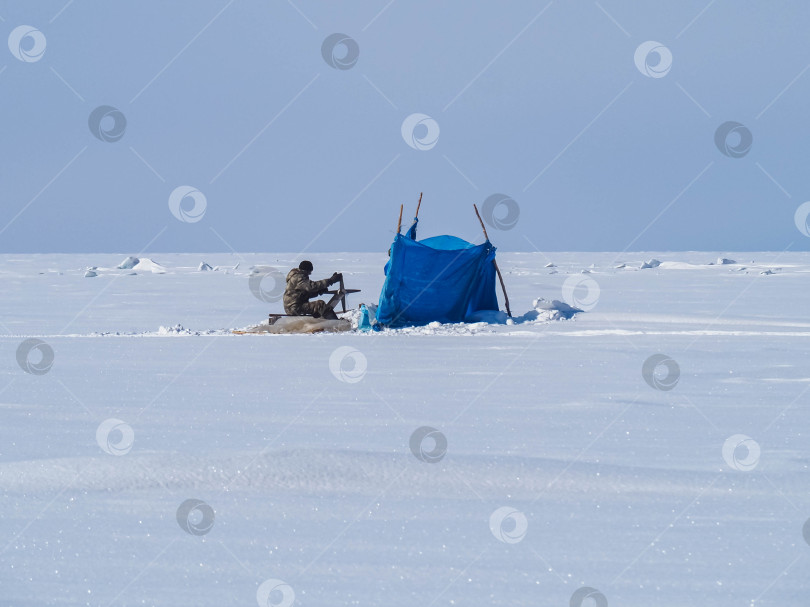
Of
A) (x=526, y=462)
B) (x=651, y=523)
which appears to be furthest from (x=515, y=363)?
(x=651, y=523)

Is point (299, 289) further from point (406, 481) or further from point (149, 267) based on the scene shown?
point (149, 267)

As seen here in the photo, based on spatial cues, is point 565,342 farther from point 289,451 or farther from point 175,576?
point 175,576

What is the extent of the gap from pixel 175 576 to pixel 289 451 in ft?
6.11

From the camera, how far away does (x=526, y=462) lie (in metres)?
4.98

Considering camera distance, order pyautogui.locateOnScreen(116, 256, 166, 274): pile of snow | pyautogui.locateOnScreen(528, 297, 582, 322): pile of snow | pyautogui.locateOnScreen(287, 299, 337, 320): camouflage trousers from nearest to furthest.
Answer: pyautogui.locateOnScreen(287, 299, 337, 320): camouflage trousers < pyautogui.locateOnScreen(528, 297, 582, 322): pile of snow < pyautogui.locateOnScreen(116, 256, 166, 274): pile of snow

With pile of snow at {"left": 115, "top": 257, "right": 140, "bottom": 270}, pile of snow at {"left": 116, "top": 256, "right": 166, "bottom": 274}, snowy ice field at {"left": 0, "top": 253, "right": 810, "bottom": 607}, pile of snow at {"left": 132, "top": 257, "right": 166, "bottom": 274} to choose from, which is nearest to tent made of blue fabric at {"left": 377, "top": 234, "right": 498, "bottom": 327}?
snowy ice field at {"left": 0, "top": 253, "right": 810, "bottom": 607}

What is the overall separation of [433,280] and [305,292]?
1845 millimetres

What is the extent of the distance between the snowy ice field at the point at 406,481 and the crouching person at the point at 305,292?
2635 millimetres

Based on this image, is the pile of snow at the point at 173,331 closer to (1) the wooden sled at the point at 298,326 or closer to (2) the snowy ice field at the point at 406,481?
(1) the wooden sled at the point at 298,326

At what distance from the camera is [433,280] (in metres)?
13.3

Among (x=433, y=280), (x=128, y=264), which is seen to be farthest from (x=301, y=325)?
(x=128, y=264)

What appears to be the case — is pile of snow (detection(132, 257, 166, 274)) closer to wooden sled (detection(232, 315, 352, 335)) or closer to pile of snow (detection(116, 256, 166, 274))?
pile of snow (detection(116, 256, 166, 274))

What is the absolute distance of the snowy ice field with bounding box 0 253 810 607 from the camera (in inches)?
130

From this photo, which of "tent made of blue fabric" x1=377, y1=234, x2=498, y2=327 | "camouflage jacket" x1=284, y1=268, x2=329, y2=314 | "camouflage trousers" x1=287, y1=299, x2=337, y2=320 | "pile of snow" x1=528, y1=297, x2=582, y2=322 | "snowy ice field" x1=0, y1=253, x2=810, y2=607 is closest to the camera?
"snowy ice field" x1=0, y1=253, x2=810, y2=607
